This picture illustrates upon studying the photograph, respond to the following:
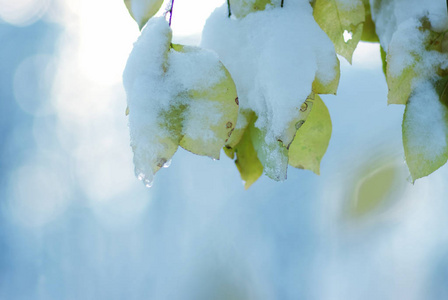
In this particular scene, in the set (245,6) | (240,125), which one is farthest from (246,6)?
(240,125)

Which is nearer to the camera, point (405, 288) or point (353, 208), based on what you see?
point (353, 208)

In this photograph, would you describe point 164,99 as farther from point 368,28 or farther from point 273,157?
point 368,28

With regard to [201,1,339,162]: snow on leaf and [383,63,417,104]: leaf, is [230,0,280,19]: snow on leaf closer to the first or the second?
[201,1,339,162]: snow on leaf

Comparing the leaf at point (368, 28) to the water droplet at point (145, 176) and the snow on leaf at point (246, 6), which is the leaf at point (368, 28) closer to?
the snow on leaf at point (246, 6)

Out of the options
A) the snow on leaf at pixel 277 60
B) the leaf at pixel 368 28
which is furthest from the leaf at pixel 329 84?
the leaf at pixel 368 28

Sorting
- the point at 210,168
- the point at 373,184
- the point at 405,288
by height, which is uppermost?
the point at 373,184

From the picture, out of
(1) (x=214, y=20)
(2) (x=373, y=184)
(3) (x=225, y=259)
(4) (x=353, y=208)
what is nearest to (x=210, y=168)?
(3) (x=225, y=259)

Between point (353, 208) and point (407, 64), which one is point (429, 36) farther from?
point (353, 208)
